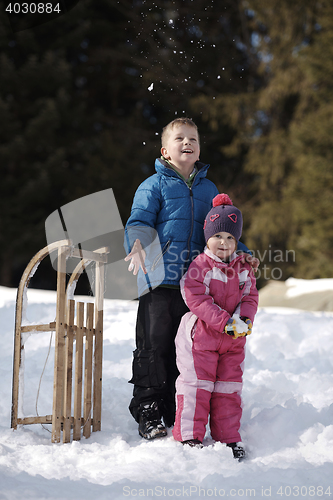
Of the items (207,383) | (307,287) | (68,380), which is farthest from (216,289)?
(307,287)

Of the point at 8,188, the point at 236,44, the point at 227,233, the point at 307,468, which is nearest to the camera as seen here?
the point at 307,468

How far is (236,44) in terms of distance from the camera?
558 inches

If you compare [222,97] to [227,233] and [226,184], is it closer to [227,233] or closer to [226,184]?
[226,184]

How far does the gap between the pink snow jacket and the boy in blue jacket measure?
10cm

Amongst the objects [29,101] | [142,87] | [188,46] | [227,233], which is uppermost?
[188,46]

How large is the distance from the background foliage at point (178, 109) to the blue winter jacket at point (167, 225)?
9111 millimetres

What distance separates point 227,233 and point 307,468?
1.10 metres

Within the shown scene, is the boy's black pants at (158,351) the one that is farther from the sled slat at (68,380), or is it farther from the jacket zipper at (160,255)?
the sled slat at (68,380)

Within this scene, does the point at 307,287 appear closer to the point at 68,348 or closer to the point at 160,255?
the point at 160,255

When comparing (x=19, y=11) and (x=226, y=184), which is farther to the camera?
(x=226, y=184)

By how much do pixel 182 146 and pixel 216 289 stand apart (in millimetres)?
775

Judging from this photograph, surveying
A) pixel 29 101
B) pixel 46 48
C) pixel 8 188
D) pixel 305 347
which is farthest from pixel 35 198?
pixel 305 347

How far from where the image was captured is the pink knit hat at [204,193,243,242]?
2.52 meters

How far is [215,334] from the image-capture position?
244 cm
